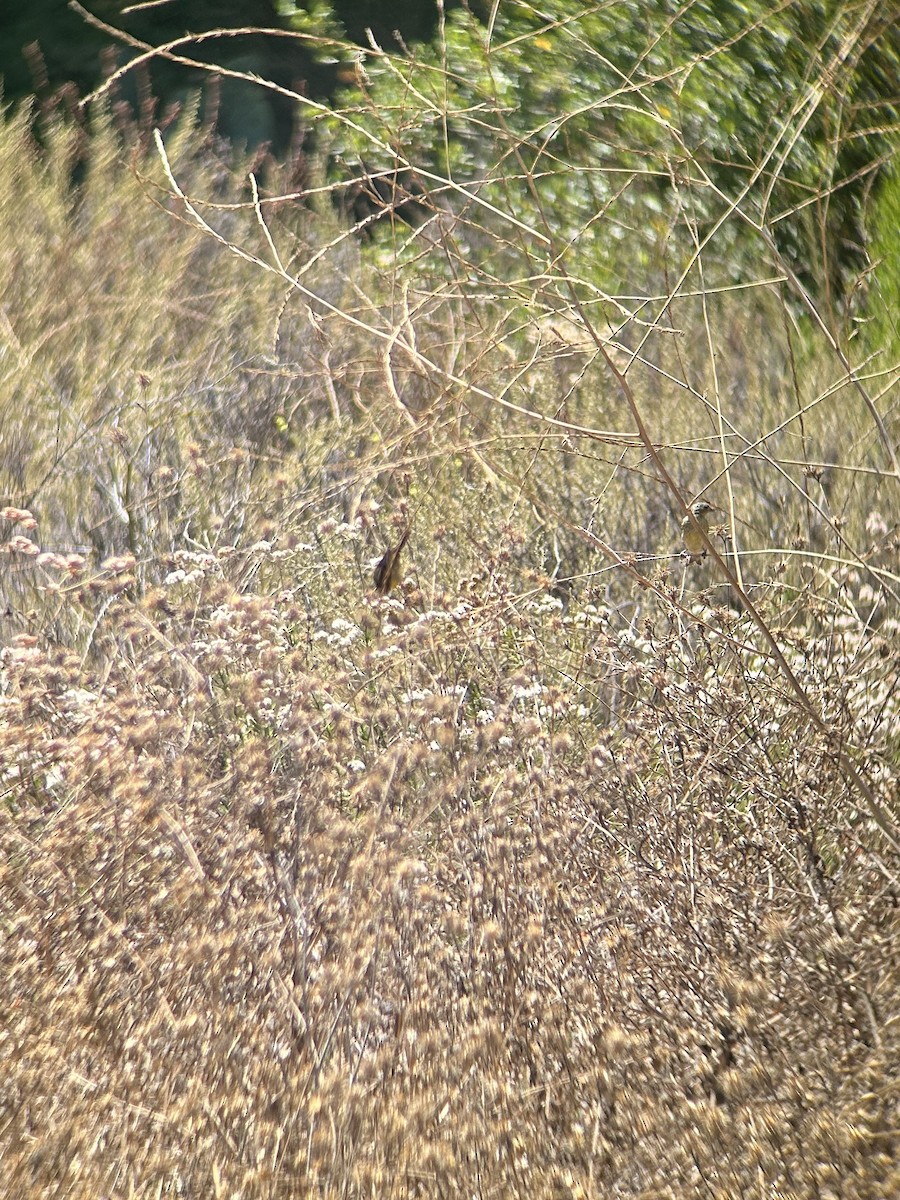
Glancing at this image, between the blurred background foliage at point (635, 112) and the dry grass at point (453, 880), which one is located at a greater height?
the dry grass at point (453, 880)

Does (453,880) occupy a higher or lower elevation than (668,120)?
higher

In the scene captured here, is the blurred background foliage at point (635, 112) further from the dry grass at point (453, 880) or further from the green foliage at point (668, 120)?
the dry grass at point (453, 880)

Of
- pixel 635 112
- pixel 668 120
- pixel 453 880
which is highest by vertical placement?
pixel 635 112

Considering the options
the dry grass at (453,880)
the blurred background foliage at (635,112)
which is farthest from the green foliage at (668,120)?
the dry grass at (453,880)

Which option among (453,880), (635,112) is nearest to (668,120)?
(635,112)

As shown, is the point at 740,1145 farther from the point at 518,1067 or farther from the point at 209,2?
the point at 209,2

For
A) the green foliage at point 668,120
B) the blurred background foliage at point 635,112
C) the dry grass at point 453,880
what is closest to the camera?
the dry grass at point 453,880

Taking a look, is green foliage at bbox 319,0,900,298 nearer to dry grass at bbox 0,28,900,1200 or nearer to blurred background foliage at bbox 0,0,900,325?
blurred background foliage at bbox 0,0,900,325

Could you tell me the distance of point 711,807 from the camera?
7.13 ft

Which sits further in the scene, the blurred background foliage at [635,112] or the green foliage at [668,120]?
the green foliage at [668,120]

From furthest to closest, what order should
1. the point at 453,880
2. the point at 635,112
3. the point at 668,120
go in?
the point at 668,120, the point at 635,112, the point at 453,880

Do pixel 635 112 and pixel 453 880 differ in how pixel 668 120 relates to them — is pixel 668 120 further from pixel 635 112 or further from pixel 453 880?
pixel 453 880

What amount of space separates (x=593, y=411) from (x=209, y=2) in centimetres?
563

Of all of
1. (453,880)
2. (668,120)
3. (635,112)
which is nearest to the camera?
(453,880)
